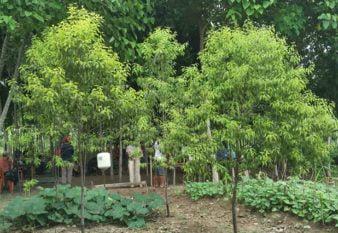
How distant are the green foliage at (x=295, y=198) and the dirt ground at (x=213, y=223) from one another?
150 mm

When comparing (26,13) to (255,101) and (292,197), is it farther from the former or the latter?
(292,197)

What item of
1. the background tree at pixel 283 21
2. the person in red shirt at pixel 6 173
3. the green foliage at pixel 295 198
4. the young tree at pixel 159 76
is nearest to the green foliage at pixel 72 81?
the young tree at pixel 159 76

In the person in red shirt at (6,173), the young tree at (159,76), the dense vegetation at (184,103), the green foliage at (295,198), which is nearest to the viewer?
the dense vegetation at (184,103)

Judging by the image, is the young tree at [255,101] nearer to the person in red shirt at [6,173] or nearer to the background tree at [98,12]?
the background tree at [98,12]

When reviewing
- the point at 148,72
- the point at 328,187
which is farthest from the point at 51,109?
the point at 328,187

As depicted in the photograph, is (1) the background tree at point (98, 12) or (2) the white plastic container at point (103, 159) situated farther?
(1) the background tree at point (98, 12)

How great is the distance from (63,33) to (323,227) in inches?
213

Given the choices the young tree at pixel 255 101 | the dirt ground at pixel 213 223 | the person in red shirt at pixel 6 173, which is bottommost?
the dirt ground at pixel 213 223

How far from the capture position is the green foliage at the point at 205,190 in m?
11.4

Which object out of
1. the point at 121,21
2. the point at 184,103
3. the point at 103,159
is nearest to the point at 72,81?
the point at 103,159

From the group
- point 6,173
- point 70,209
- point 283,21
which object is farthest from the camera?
point 6,173

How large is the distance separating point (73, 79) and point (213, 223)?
3992 millimetres

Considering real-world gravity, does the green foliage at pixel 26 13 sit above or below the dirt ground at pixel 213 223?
above

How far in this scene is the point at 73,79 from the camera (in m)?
7.77
